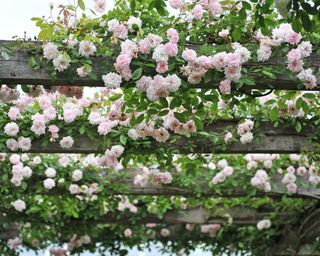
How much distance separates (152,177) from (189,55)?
11.3ft

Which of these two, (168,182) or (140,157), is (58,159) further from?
(140,157)

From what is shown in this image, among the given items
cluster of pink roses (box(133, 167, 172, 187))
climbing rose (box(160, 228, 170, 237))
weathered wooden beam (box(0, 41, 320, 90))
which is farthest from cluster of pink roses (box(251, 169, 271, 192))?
weathered wooden beam (box(0, 41, 320, 90))

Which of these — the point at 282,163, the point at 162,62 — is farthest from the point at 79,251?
the point at 162,62

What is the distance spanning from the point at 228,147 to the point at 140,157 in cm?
75

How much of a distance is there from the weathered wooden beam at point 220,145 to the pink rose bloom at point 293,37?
182cm

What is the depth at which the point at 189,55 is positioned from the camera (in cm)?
325

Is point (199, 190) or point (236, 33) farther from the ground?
point (236, 33)

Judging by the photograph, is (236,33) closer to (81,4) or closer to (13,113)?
(81,4)

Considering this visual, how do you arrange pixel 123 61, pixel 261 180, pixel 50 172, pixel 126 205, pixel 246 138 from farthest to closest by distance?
pixel 126 205 → pixel 261 180 → pixel 50 172 → pixel 246 138 → pixel 123 61

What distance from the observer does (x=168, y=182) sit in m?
6.49

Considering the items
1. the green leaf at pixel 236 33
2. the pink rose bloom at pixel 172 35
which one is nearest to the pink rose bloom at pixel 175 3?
the pink rose bloom at pixel 172 35

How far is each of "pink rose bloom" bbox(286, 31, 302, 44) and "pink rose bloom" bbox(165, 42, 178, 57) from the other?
532 millimetres

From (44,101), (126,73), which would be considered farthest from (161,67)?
(44,101)

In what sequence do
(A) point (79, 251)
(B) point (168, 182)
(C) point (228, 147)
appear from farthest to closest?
(A) point (79, 251), (B) point (168, 182), (C) point (228, 147)
